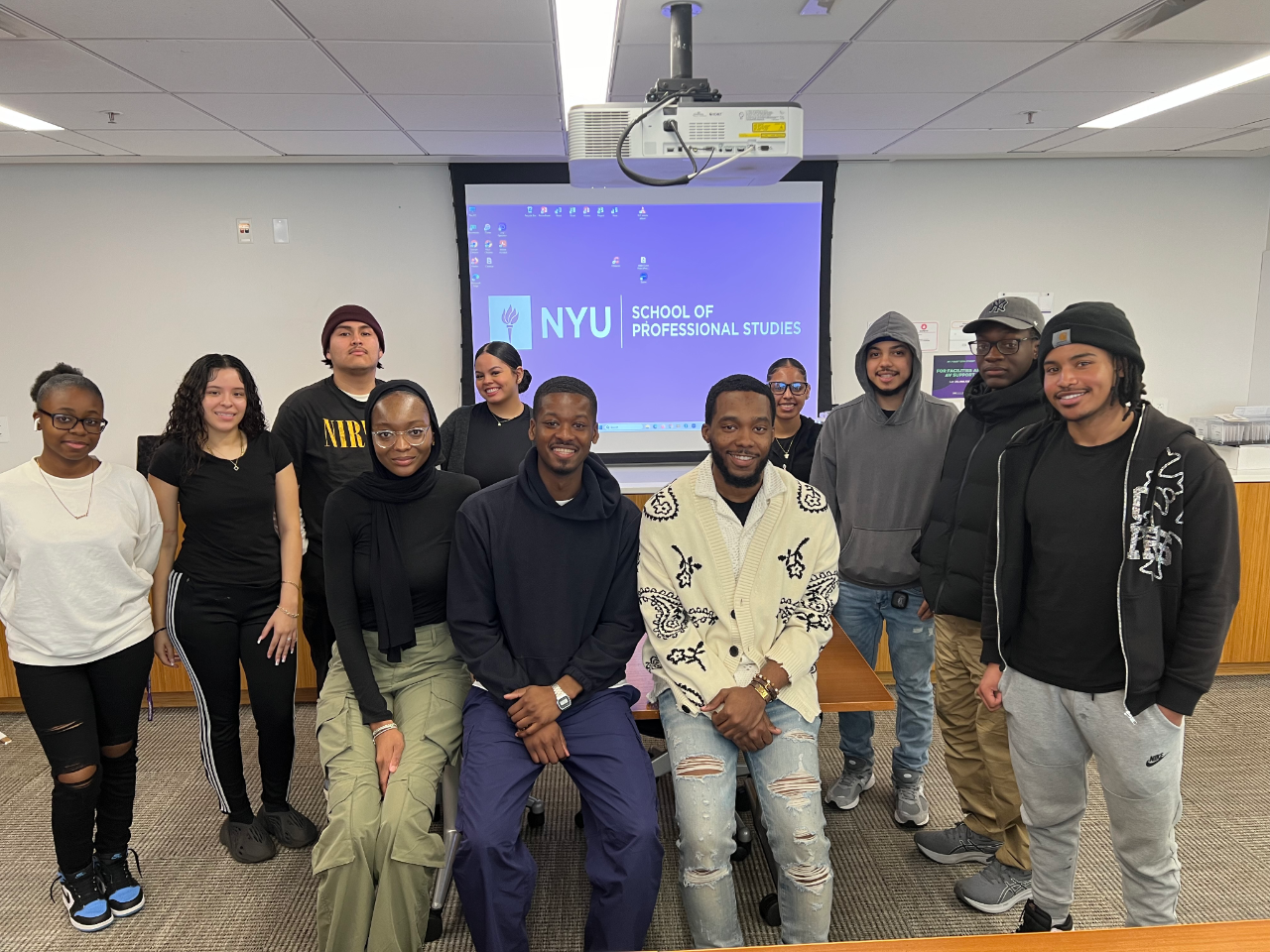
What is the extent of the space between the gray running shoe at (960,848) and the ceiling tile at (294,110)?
3459mm

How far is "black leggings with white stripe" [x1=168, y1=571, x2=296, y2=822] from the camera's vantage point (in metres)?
2.33

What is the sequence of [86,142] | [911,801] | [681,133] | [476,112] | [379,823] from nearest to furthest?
1. [379,823]
2. [681,133]
3. [911,801]
4. [476,112]
5. [86,142]

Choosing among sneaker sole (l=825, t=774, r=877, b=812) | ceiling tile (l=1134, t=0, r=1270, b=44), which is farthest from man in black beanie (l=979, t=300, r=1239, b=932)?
ceiling tile (l=1134, t=0, r=1270, b=44)

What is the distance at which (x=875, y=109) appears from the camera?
11.3 ft

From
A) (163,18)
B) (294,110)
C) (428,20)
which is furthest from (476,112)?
(163,18)

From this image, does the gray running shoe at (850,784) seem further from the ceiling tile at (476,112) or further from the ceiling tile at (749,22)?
the ceiling tile at (476,112)

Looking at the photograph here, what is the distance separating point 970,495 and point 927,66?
1732mm

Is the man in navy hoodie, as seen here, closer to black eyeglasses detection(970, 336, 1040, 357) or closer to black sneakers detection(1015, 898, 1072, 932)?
black sneakers detection(1015, 898, 1072, 932)

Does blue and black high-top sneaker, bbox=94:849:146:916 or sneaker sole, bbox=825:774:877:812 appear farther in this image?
sneaker sole, bbox=825:774:877:812

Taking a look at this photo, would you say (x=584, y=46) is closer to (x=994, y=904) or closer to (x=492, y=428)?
(x=492, y=428)

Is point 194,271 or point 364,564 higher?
point 194,271

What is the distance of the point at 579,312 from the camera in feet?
15.3

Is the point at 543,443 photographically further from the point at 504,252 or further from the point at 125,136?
the point at 125,136

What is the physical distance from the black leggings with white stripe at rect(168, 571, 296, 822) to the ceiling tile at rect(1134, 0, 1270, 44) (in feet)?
11.1
